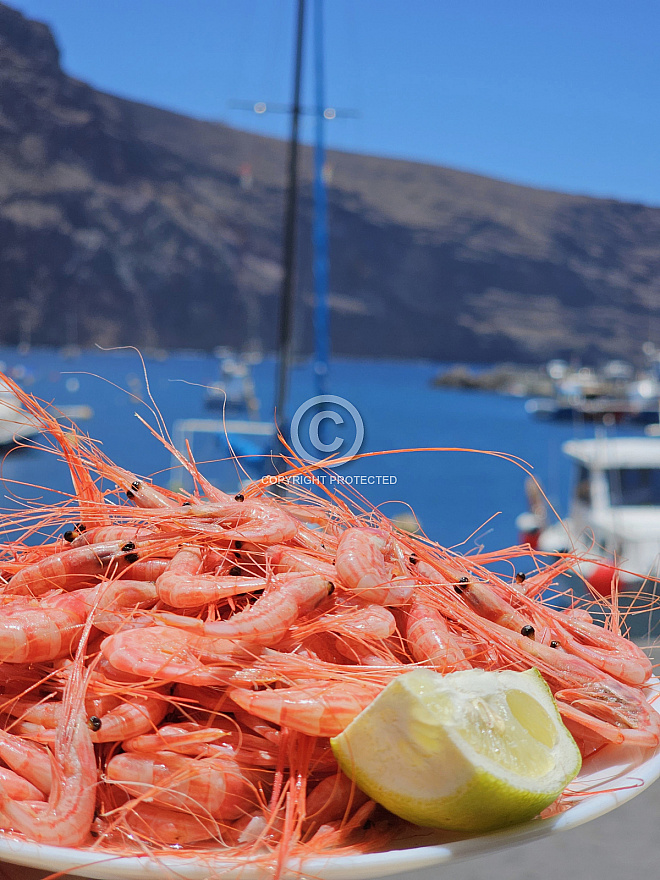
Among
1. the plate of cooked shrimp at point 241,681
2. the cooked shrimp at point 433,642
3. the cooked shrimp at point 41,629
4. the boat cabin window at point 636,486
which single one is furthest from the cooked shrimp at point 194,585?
the boat cabin window at point 636,486

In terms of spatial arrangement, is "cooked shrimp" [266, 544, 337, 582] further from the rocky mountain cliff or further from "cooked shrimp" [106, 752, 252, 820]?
the rocky mountain cliff

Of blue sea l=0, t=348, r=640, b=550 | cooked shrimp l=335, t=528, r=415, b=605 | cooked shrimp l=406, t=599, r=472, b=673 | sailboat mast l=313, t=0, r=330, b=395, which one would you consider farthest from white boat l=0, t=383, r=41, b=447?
blue sea l=0, t=348, r=640, b=550

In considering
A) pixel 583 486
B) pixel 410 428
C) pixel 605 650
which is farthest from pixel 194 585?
pixel 410 428

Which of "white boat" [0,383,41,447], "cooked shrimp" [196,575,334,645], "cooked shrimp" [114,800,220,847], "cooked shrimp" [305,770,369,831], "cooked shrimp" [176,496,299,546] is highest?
"white boat" [0,383,41,447]

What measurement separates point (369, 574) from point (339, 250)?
6444 centimetres

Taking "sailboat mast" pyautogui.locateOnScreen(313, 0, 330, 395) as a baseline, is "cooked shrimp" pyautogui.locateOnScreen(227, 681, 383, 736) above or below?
below

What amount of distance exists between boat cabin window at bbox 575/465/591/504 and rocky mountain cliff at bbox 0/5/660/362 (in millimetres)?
32947

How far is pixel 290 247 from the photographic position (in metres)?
7.20

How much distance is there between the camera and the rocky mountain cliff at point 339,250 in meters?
45.0

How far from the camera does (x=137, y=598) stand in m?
1.00

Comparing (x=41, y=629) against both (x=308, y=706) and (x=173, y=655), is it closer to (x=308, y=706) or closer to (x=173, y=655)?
(x=173, y=655)

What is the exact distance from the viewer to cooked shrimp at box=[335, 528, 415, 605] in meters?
0.99

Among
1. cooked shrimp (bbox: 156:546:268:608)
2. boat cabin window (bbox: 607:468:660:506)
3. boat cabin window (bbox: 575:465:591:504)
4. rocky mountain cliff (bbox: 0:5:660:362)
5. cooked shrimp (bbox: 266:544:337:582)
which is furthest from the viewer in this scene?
rocky mountain cliff (bbox: 0:5:660:362)

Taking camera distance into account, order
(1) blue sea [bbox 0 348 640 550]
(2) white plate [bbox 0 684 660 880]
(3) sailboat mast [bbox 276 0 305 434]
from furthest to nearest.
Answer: (1) blue sea [bbox 0 348 640 550]
(3) sailboat mast [bbox 276 0 305 434]
(2) white plate [bbox 0 684 660 880]
